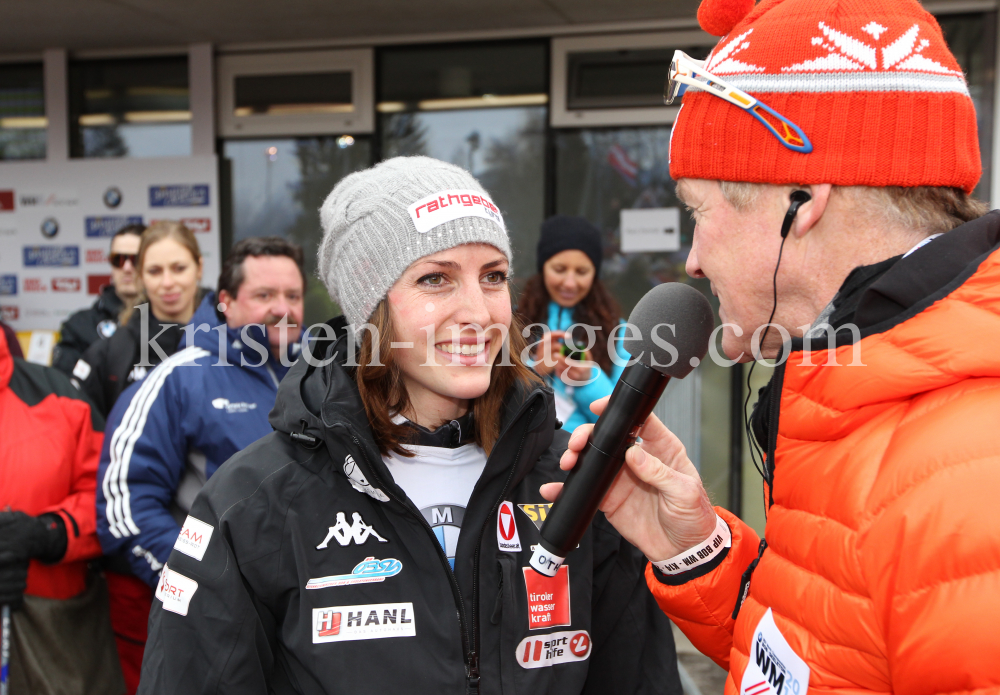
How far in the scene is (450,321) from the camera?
5.40 ft

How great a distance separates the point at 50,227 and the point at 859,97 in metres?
7.54

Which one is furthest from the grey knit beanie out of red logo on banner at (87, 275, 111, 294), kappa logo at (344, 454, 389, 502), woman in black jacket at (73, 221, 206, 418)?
red logo on banner at (87, 275, 111, 294)

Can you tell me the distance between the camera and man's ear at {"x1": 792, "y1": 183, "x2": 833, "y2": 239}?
3.79ft

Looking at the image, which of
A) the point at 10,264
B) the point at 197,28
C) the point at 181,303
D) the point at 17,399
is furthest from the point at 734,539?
the point at 10,264

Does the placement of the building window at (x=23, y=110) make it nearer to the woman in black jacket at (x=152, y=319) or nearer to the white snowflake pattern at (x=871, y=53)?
the woman in black jacket at (x=152, y=319)

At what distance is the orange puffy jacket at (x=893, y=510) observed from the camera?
83cm

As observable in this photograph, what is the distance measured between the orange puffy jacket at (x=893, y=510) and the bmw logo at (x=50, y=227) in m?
7.44

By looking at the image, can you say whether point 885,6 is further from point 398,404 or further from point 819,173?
point 398,404

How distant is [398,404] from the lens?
1734 mm

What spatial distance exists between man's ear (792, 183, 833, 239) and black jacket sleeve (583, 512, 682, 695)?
78 centimetres

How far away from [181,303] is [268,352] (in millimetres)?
1013

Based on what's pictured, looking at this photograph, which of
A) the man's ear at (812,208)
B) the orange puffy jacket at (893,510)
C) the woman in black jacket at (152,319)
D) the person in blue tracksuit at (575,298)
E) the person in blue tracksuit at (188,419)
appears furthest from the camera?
the person in blue tracksuit at (575,298)

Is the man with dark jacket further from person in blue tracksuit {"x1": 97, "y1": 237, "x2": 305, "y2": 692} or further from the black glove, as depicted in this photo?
the black glove

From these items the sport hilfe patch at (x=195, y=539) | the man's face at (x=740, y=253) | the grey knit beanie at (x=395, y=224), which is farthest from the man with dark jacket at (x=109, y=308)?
the man's face at (x=740, y=253)
